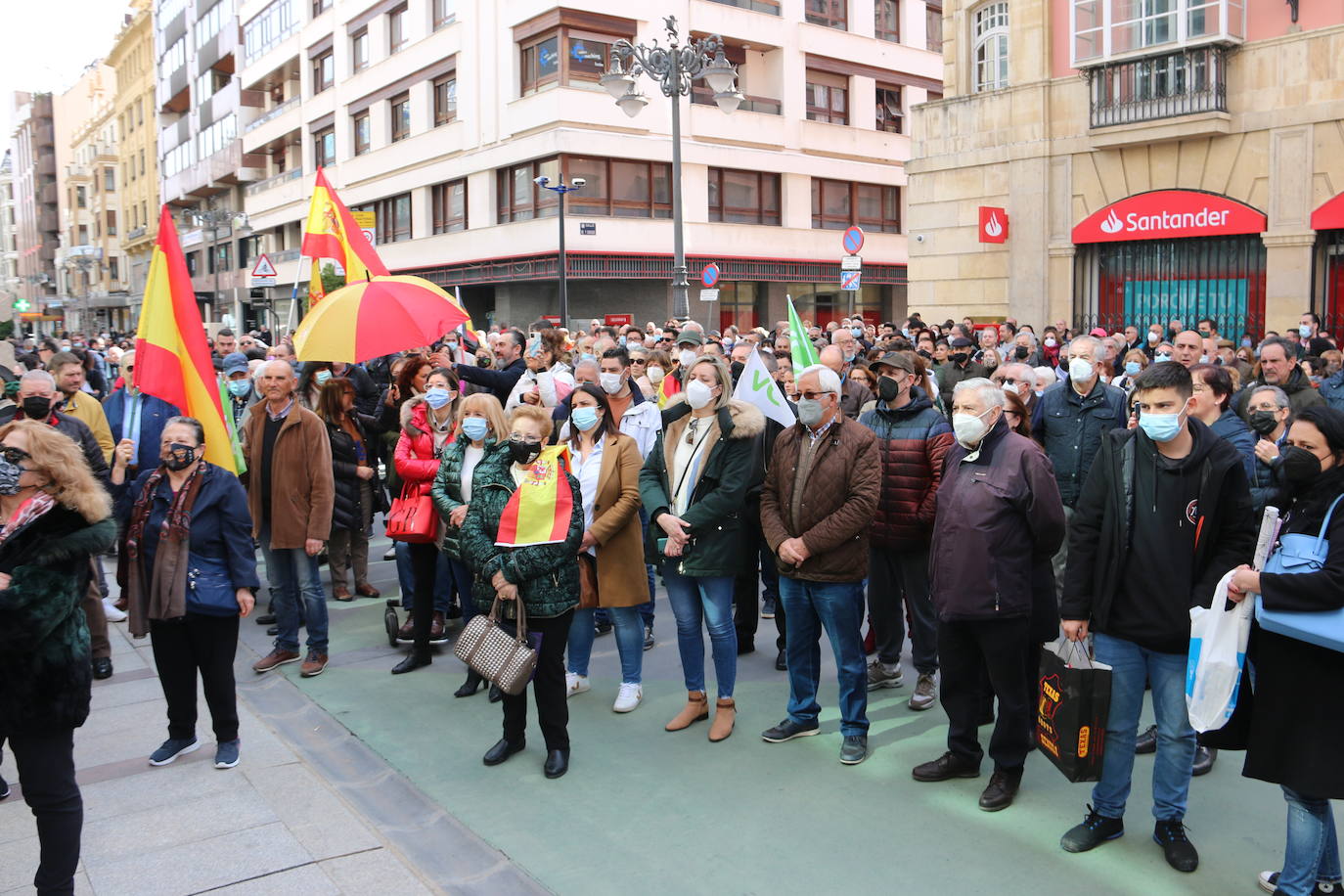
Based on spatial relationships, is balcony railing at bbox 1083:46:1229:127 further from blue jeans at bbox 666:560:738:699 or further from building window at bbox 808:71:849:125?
building window at bbox 808:71:849:125

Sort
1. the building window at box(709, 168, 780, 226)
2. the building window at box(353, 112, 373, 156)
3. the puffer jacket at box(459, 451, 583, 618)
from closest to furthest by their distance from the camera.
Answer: the puffer jacket at box(459, 451, 583, 618), the building window at box(709, 168, 780, 226), the building window at box(353, 112, 373, 156)

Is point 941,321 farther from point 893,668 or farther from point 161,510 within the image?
point 161,510

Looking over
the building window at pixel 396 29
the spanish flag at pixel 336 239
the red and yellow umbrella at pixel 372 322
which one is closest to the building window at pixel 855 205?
the building window at pixel 396 29

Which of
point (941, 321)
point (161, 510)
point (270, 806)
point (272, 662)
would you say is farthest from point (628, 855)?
point (941, 321)

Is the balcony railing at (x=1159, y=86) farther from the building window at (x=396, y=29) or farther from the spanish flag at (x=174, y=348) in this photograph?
the building window at (x=396, y=29)

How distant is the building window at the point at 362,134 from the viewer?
Result: 4005cm

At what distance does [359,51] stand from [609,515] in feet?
128

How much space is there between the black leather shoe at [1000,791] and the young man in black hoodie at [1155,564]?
1.33ft

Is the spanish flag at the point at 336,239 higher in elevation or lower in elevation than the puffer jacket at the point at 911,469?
higher

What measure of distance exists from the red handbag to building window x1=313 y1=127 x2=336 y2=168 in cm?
3867

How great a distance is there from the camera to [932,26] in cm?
4031

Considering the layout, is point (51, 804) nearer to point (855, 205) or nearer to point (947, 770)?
point (947, 770)

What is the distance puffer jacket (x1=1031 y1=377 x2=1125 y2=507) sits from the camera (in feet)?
23.0

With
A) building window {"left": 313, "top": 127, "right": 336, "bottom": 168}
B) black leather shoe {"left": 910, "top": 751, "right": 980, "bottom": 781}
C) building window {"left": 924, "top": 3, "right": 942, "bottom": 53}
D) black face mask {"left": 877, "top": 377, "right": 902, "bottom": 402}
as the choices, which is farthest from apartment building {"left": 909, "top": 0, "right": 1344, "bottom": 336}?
building window {"left": 313, "top": 127, "right": 336, "bottom": 168}
